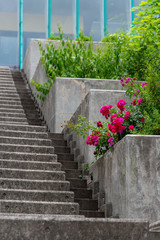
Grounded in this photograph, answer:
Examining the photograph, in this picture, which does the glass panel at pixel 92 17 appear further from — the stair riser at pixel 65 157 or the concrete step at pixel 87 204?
the concrete step at pixel 87 204

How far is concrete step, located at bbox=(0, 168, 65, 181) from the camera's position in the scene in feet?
22.3

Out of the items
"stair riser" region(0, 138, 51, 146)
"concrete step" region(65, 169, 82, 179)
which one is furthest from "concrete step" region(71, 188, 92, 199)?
"stair riser" region(0, 138, 51, 146)

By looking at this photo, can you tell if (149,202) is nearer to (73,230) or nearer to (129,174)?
(129,174)

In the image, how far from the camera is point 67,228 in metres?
4.26

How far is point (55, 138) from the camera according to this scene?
379 inches

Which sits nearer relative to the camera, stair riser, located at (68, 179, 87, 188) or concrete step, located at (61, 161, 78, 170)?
stair riser, located at (68, 179, 87, 188)

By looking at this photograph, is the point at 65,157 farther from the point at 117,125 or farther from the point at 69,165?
the point at 117,125

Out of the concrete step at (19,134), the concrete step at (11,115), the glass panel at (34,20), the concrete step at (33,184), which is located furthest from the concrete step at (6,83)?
the concrete step at (33,184)

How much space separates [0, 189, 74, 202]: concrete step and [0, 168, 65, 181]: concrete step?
27.0 inches

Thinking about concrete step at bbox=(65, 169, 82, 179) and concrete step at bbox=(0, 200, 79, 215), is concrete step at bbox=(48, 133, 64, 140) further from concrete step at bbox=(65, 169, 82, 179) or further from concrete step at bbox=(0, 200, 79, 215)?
concrete step at bbox=(0, 200, 79, 215)

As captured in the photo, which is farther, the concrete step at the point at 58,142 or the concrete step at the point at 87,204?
the concrete step at the point at 58,142

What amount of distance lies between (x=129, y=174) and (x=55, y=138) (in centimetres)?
407

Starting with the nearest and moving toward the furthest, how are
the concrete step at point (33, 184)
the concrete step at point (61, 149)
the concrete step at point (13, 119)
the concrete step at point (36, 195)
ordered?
the concrete step at point (36, 195) → the concrete step at point (33, 184) → the concrete step at point (61, 149) → the concrete step at point (13, 119)

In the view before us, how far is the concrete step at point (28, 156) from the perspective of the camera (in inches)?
293
